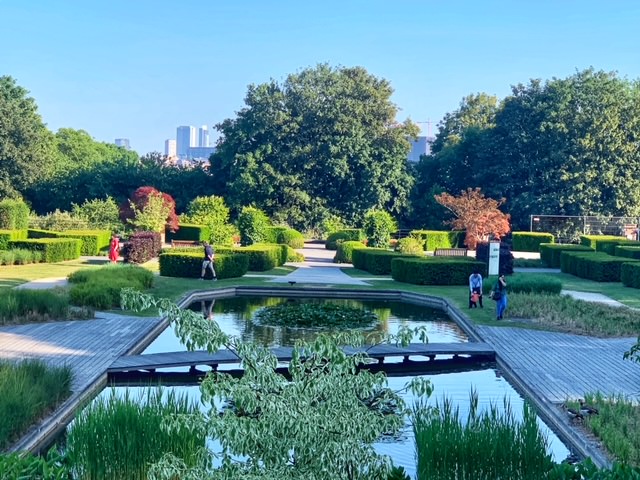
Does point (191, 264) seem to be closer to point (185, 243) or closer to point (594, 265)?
point (185, 243)

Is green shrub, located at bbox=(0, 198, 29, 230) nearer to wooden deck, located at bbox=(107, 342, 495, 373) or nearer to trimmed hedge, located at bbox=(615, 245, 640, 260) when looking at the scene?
trimmed hedge, located at bbox=(615, 245, 640, 260)

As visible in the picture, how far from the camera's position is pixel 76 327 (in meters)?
17.7

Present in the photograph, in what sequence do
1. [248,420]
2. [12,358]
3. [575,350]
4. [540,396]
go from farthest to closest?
[575,350] → [12,358] → [540,396] → [248,420]

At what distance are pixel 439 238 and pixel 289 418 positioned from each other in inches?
1747

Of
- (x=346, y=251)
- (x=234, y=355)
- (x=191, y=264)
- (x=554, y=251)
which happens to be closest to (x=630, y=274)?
(x=554, y=251)

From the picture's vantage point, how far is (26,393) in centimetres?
1003

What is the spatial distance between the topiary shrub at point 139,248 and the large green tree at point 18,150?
2427cm

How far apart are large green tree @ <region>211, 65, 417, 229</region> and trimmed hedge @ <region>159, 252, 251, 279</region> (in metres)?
24.8

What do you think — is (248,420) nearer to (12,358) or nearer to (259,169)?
(12,358)

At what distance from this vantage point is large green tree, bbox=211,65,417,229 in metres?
54.5

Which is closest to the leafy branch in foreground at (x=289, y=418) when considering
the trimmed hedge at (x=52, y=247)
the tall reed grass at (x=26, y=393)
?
the tall reed grass at (x=26, y=393)

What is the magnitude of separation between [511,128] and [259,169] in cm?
1751

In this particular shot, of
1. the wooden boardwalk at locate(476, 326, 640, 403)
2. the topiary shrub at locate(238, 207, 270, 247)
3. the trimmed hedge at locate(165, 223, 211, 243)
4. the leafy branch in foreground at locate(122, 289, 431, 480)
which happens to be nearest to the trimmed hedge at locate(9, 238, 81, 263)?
the topiary shrub at locate(238, 207, 270, 247)

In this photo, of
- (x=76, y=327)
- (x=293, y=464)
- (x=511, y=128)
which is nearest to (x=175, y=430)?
(x=293, y=464)
